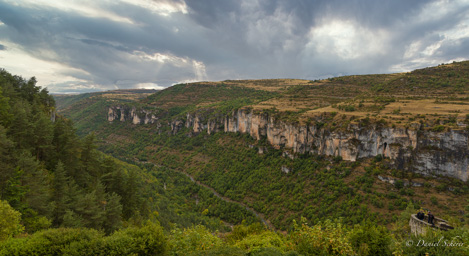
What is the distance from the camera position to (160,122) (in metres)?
139

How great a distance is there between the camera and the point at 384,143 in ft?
158

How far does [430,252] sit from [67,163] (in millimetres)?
37206

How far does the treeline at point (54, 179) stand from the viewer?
60.5 feet

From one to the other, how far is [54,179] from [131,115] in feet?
478

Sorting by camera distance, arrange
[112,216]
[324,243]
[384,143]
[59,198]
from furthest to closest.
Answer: [384,143], [112,216], [59,198], [324,243]

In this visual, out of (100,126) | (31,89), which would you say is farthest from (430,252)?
(100,126)

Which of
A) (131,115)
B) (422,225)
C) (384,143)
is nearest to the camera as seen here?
(422,225)

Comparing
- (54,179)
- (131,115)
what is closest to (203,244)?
(54,179)

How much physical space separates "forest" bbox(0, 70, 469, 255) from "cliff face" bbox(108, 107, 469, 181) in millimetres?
3382

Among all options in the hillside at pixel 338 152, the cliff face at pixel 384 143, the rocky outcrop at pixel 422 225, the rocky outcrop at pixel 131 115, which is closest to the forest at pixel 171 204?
the hillside at pixel 338 152

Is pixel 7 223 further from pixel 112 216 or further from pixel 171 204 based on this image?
pixel 171 204

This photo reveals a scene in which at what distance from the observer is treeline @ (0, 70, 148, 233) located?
18453mm

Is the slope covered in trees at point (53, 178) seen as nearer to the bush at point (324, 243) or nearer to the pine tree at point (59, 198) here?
the pine tree at point (59, 198)

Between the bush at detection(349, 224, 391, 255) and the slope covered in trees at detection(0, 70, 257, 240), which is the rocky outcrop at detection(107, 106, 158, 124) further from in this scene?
the bush at detection(349, 224, 391, 255)
